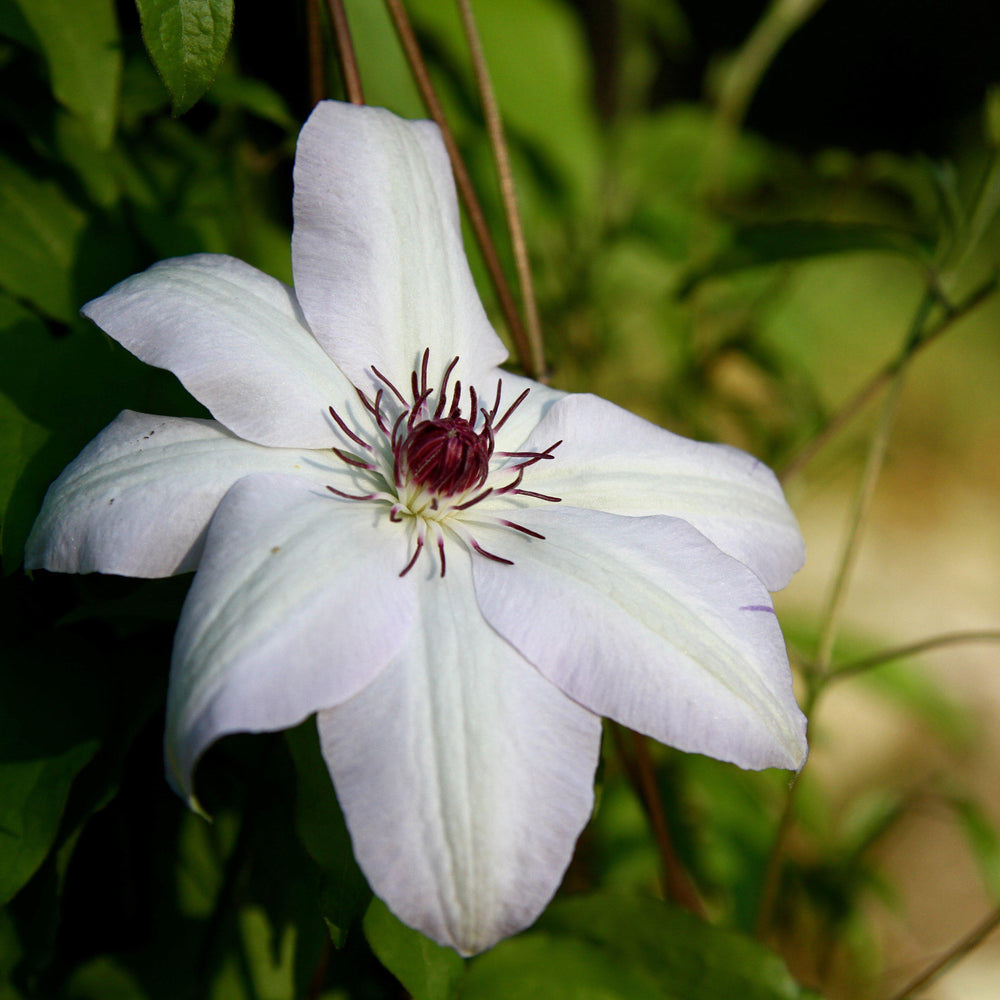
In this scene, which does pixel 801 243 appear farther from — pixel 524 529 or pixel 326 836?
pixel 326 836

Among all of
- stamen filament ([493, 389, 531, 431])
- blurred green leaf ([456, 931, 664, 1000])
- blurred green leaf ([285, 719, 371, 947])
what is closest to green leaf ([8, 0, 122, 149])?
stamen filament ([493, 389, 531, 431])

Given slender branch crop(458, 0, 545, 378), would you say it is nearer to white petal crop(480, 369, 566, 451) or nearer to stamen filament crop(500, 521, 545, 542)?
white petal crop(480, 369, 566, 451)

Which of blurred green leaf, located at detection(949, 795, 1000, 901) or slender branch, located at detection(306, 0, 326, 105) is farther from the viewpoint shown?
blurred green leaf, located at detection(949, 795, 1000, 901)

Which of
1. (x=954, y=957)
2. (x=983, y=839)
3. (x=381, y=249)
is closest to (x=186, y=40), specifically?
(x=381, y=249)

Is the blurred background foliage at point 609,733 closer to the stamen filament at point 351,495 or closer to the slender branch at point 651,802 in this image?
the slender branch at point 651,802

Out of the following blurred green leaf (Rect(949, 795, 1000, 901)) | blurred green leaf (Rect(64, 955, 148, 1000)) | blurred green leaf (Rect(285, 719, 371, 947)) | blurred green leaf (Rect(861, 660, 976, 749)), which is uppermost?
blurred green leaf (Rect(285, 719, 371, 947))

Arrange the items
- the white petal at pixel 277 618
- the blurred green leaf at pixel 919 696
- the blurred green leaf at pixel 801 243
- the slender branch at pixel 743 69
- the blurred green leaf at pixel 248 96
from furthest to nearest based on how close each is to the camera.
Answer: the blurred green leaf at pixel 919 696 < the slender branch at pixel 743 69 < the blurred green leaf at pixel 801 243 < the blurred green leaf at pixel 248 96 < the white petal at pixel 277 618

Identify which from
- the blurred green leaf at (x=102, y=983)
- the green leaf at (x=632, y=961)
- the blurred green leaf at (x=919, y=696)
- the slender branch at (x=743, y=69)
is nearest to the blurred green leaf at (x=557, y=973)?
the green leaf at (x=632, y=961)

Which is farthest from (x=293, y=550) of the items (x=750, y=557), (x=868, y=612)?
(x=868, y=612)
